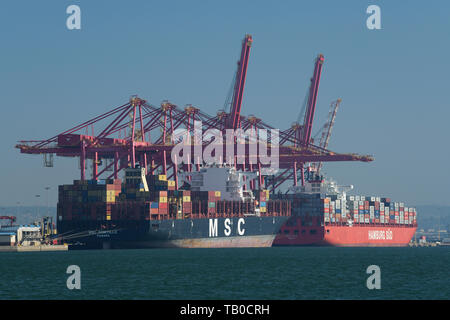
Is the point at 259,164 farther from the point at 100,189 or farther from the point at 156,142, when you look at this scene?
the point at 100,189

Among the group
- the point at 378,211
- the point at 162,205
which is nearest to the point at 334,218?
the point at 378,211

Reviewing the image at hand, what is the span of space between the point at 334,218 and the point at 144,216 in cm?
5294

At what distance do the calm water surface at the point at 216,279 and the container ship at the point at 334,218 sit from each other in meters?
55.7

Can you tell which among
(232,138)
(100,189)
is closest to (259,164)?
(232,138)

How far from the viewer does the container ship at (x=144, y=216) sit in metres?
122

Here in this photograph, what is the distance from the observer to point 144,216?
121875 millimetres

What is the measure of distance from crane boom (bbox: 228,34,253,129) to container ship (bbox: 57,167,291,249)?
18018mm

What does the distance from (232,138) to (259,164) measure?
41.2ft
